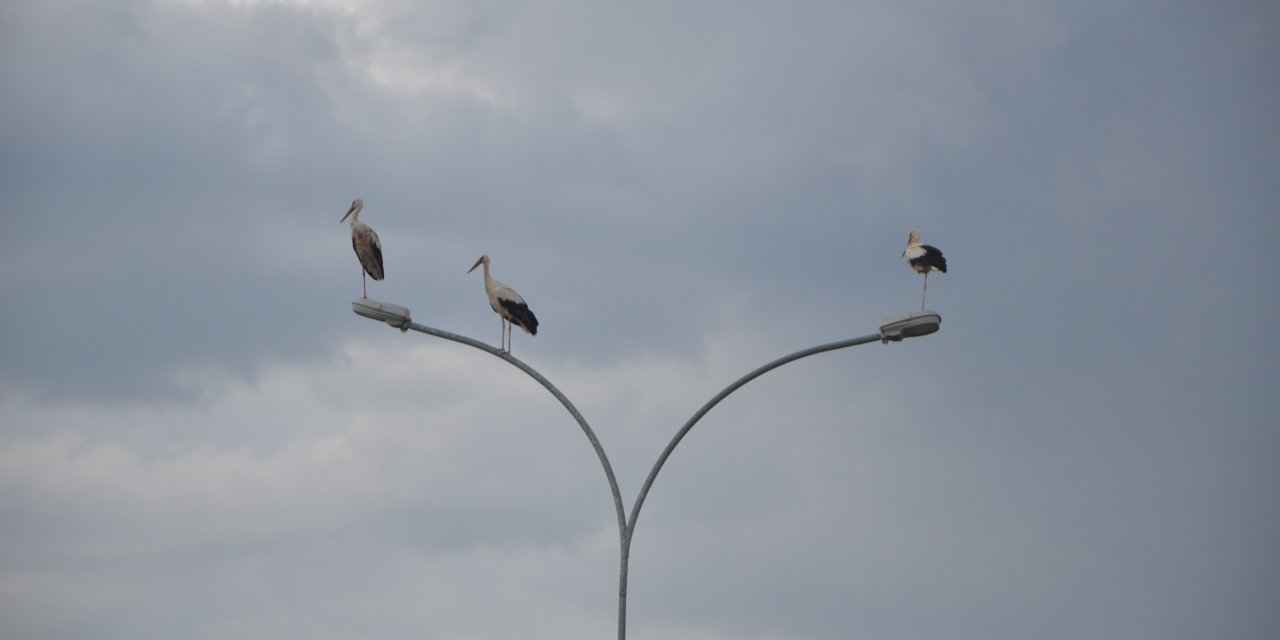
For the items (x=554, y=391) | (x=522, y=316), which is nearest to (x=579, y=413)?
(x=554, y=391)

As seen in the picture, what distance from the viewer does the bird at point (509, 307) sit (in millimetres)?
19594

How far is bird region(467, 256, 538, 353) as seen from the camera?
64.3 feet

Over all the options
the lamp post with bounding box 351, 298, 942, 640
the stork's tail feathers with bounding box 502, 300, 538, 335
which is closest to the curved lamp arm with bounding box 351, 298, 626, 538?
the lamp post with bounding box 351, 298, 942, 640

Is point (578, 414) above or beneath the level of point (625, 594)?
above

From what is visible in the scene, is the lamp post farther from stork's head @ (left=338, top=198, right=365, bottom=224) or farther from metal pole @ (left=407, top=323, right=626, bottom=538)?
stork's head @ (left=338, top=198, right=365, bottom=224)

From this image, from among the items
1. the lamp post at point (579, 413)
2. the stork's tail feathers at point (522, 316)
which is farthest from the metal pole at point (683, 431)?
the stork's tail feathers at point (522, 316)

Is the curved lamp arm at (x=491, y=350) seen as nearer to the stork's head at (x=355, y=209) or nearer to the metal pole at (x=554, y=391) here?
the metal pole at (x=554, y=391)

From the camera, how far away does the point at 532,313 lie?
19.6 m

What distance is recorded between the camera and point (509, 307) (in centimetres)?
1988

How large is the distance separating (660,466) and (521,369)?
193 centimetres

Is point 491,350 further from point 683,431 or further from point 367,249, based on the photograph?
point 367,249

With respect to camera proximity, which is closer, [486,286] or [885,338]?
[885,338]

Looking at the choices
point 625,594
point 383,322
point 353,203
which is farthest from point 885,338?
point 353,203

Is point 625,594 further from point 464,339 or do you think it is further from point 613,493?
point 464,339
